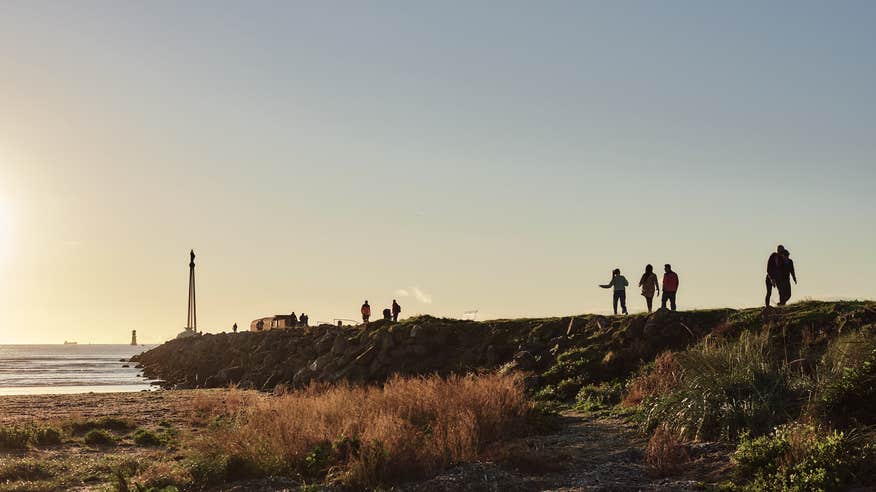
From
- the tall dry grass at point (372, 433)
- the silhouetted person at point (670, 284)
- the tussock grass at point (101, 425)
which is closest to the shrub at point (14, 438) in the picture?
the tussock grass at point (101, 425)

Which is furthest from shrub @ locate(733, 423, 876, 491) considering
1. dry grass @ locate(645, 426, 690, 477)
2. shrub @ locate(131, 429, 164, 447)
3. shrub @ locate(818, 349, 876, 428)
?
shrub @ locate(131, 429, 164, 447)

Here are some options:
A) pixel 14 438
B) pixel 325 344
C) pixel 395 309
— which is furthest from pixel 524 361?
pixel 395 309

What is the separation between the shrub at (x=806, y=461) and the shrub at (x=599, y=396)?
7.99 meters

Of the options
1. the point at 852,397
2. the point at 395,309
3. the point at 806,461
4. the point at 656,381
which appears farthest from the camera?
the point at 395,309

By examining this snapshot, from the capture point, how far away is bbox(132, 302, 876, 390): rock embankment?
23.1m

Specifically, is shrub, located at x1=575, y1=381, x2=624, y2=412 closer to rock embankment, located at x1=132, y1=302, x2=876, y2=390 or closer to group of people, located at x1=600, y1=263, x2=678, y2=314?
rock embankment, located at x1=132, y1=302, x2=876, y2=390

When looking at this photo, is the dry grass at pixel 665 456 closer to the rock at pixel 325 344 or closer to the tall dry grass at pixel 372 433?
the tall dry grass at pixel 372 433

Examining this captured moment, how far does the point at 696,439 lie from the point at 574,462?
235 centimetres

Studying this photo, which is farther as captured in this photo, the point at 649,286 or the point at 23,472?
the point at 649,286

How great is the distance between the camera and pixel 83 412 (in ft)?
94.3

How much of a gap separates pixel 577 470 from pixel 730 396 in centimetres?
360

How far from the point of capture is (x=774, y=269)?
2567cm

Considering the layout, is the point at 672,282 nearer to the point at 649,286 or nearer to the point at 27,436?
the point at 649,286

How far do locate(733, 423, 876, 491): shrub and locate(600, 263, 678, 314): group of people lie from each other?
15703mm
